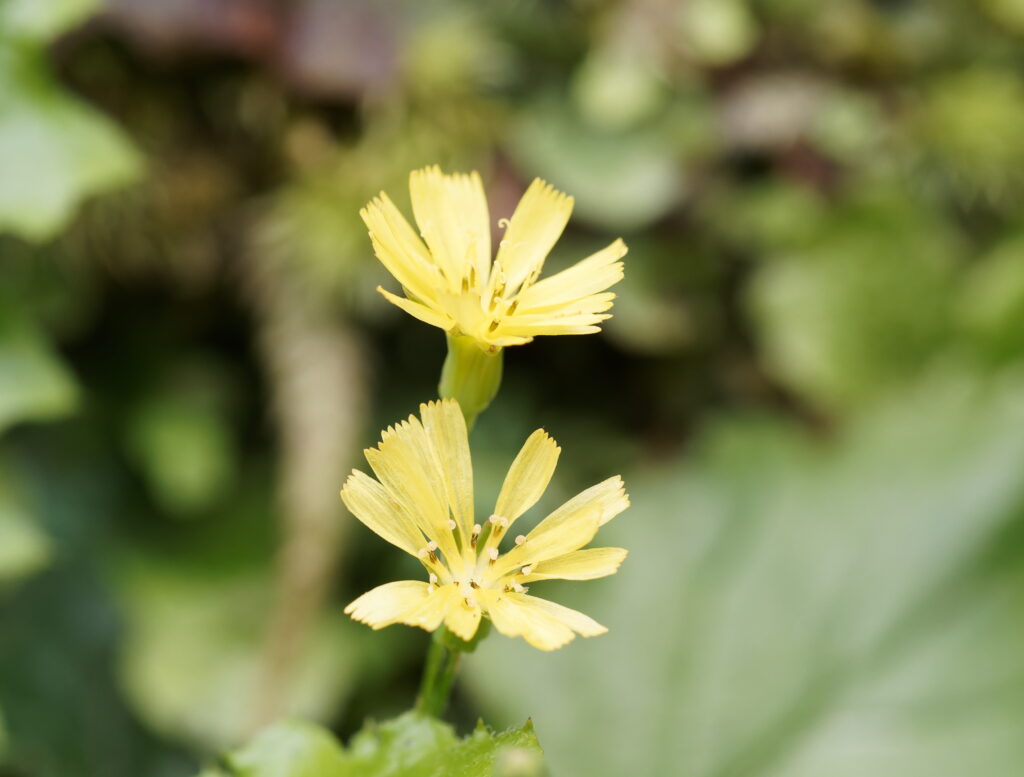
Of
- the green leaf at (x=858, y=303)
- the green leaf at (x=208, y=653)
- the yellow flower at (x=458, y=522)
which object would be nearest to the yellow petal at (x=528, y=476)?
the yellow flower at (x=458, y=522)

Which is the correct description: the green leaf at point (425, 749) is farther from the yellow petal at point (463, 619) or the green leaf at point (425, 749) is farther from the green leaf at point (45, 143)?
the green leaf at point (45, 143)

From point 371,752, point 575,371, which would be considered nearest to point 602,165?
point 575,371

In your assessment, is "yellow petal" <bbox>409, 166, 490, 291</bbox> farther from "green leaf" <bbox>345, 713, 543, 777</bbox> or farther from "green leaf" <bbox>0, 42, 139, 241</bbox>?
"green leaf" <bbox>0, 42, 139, 241</bbox>

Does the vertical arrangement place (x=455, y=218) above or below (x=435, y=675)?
above

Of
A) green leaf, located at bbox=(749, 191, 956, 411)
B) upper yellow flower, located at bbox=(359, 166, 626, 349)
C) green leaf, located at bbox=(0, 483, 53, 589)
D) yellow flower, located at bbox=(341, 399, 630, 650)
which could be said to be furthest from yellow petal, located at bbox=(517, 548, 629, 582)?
green leaf, located at bbox=(749, 191, 956, 411)

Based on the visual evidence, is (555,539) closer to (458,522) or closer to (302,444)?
(458,522)

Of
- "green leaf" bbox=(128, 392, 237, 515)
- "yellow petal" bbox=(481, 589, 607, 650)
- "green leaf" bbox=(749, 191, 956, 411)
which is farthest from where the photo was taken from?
A: "green leaf" bbox=(749, 191, 956, 411)
